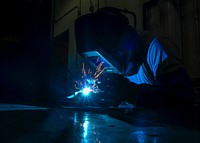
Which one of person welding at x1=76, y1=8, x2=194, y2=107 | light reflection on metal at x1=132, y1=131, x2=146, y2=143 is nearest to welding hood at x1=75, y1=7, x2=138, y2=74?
person welding at x1=76, y1=8, x2=194, y2=107

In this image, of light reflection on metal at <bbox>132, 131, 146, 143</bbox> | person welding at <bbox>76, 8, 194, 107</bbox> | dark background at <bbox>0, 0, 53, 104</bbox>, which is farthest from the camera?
dark background at <bbox>0, 0, 53, 104</bbox>

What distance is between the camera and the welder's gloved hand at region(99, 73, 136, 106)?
1.41 meters

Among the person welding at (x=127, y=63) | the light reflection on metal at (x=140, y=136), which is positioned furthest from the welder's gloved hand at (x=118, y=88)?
the light reflection on metal at (x=140, y=136)

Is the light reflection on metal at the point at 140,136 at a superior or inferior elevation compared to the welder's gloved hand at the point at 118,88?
inferior

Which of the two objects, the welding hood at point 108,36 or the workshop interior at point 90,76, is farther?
the welding hood at point 108,36

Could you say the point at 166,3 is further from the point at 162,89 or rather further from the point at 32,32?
the point at 162,89

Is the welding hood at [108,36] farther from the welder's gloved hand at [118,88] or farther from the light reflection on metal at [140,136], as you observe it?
the light reflection on metal at [140,136]

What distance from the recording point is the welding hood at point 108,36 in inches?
55.7

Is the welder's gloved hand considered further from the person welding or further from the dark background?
the dark background

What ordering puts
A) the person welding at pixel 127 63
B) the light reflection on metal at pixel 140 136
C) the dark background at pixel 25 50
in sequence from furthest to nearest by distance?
the dark background at pixel 25 50
the person welding at pixel 127 63
the light reflection on metal at pixel 140 136

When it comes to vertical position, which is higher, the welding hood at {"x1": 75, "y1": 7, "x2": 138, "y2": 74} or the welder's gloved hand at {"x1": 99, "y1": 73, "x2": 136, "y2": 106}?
the welding hood at {"x1": 75, "y1": 7, "x2": 138, "y2": 74}

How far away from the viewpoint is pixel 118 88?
1424 millimetres

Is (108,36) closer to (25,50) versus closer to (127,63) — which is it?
(127,63)

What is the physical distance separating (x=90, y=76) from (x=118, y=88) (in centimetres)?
320
